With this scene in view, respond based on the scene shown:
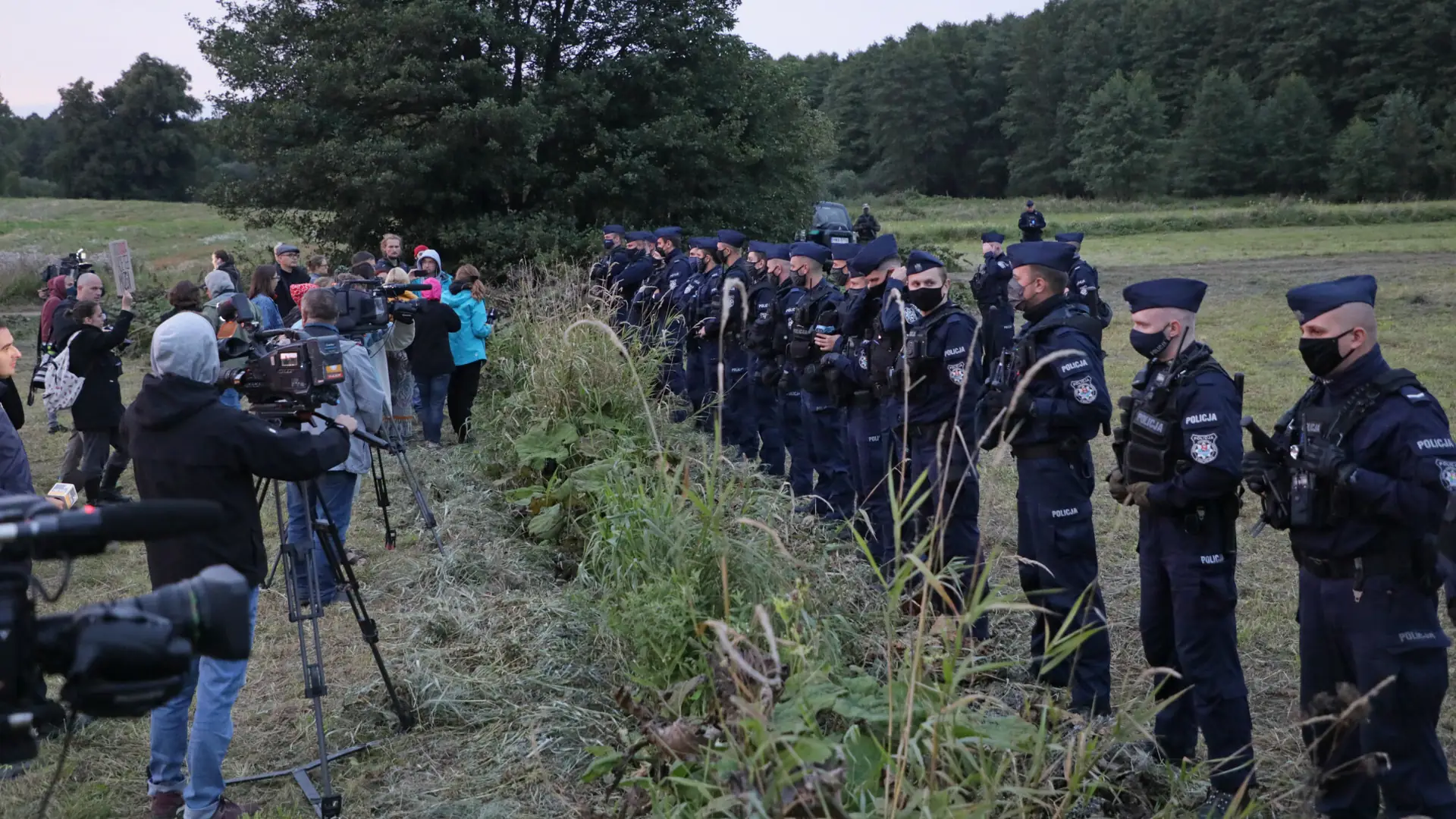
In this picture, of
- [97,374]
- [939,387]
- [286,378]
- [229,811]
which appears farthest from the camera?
[97,374]

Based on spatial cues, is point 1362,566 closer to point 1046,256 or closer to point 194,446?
point 1046,256

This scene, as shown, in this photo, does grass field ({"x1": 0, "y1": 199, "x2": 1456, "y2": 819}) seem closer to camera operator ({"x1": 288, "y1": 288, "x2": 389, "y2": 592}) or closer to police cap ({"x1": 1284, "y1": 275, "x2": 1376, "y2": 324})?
camera operator ({"x1": 288, "y1": 288, "x2": 389, "y2": 592})

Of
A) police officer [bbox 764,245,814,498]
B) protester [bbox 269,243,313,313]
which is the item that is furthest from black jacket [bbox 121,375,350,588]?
protester [bbox 269,243,313,313]

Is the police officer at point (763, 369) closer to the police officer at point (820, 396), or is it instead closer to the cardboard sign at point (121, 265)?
the police officer at point (820, 396)

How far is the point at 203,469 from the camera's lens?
414 cm

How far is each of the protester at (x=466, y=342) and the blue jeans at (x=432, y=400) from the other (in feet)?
0.74

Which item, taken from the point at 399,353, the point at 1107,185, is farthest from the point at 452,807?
the point at 1107,185

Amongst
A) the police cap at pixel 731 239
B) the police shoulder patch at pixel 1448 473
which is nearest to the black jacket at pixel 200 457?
the police shoulder patch at pixel 1448 473

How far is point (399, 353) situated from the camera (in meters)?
10.7

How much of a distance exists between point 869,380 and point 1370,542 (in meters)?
3.66

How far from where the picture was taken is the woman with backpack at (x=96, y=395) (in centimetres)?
860

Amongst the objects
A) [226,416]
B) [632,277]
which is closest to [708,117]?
[632,277]

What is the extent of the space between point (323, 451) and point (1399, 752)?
13.1 feet

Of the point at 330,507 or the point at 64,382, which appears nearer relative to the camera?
the point at 330,507
